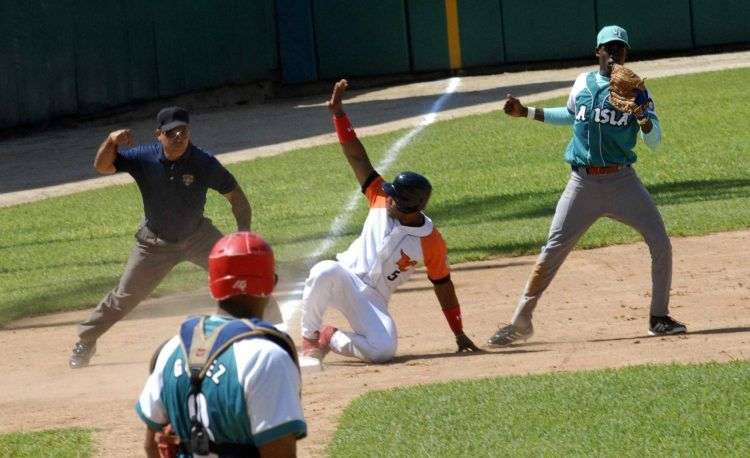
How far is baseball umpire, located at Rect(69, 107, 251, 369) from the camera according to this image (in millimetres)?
9312

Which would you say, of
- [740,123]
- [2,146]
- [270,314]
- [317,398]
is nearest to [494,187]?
[740,123]

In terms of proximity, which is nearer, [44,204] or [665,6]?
[44,204]

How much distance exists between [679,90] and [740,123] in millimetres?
4111

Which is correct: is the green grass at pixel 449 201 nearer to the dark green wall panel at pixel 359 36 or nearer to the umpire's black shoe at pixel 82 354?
the umpire's black shoe at pixel 82 354

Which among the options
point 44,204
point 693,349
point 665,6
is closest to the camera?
point 693,349

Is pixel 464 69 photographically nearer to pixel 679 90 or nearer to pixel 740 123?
pixel 679 90

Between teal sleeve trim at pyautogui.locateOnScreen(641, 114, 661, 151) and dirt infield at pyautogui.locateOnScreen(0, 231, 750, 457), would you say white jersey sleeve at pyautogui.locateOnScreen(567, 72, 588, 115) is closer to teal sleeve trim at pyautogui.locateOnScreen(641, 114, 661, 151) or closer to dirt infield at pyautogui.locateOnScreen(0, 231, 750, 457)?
teal sleeve trim at pyautogui.locateOnScreen(641, 114, 661, 151)

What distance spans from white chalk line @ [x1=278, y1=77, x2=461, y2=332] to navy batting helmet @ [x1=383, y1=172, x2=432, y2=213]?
1514 mm

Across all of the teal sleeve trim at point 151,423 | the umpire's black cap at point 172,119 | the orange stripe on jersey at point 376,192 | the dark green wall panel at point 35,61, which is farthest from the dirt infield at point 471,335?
the dark green wall panel at point 35,61

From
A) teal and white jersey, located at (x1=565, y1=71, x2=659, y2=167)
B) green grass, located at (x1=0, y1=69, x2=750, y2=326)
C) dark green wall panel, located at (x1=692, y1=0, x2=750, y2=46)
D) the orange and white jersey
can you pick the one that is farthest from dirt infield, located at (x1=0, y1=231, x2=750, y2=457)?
dark green wall panel, located at (x1=692, y1=0, x2=750, y2=46)

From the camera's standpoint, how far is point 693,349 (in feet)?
28.7

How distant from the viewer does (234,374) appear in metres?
3.89

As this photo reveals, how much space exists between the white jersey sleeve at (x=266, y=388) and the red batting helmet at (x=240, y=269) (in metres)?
0.19

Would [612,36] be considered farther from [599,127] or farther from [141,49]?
[141,49]
